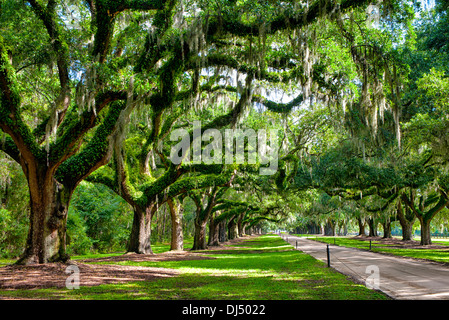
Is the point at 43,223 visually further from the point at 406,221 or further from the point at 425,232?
the point at 406,221

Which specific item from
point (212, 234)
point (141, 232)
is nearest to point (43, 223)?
point (141, 232)

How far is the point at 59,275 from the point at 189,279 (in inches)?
150

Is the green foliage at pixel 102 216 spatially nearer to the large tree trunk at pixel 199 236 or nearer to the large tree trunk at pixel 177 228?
the large tree trunk at pixel 177 228

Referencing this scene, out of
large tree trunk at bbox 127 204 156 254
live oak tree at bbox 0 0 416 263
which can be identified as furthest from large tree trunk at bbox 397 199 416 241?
live oak tree at bbox 0 0 416 263

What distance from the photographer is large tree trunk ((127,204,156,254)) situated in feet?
63.5

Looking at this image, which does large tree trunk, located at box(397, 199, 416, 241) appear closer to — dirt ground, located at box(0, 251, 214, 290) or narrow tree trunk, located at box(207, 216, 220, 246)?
narrow tree trunk, located at box(207, 216, 220, 246)

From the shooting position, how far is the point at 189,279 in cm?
1002

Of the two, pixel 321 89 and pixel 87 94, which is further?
pixel 321 89

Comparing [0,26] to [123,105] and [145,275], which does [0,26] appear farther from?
[145,275]
